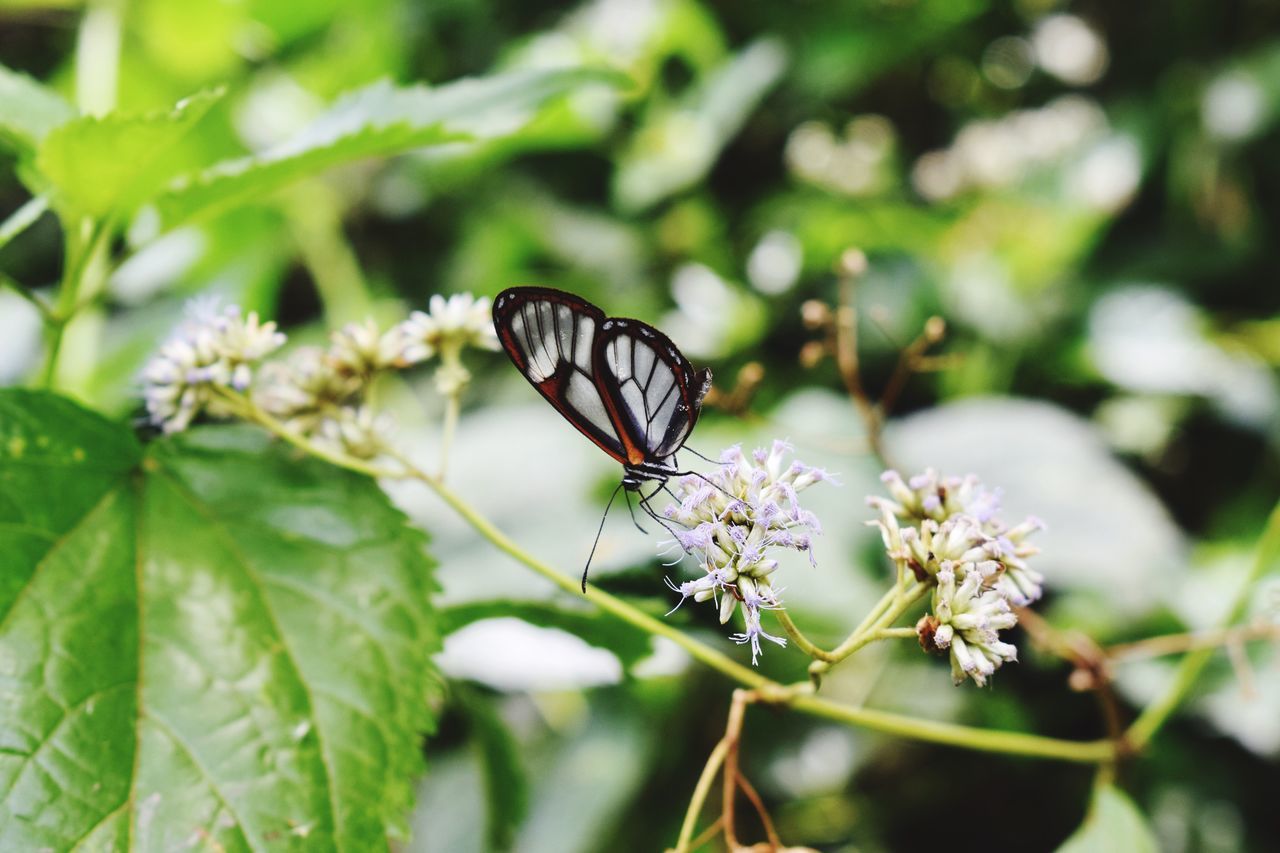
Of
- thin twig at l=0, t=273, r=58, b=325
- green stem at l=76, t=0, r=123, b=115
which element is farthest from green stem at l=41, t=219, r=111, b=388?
green stem at l=76, t=0, r=123, b=115

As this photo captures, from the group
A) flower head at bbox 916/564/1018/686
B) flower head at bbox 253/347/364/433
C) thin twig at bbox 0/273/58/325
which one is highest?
thin twig at bbox 0/273/58/325

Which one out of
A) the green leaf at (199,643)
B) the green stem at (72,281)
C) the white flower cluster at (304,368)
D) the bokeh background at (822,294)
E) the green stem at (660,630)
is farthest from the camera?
the bokeh background at (822,294)

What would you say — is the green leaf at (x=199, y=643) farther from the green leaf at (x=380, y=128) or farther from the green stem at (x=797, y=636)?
the green stem at (x=797, y=636)

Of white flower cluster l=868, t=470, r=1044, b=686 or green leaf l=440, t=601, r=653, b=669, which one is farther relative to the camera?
green leaf l=440, t=601, r=653, b=669

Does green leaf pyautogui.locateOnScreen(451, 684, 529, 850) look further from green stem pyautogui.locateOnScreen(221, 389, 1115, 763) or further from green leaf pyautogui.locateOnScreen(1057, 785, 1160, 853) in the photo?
green leaf pyautogui.locateOnScreen(1057, 785, 1160, 853)

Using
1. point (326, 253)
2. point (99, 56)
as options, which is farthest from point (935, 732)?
point (99, 56)

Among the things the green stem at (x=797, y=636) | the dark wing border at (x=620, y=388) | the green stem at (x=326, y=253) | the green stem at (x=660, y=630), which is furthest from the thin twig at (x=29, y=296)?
the green stem at (x=326, y=253)
